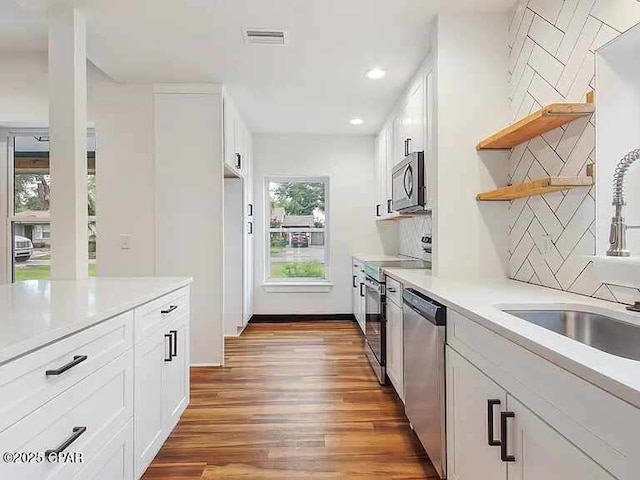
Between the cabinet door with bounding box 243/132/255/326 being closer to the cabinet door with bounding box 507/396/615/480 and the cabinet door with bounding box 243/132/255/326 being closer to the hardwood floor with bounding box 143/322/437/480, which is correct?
the hardwood floor with bounding box 143/322/437/480

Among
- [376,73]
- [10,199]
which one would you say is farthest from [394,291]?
→ [10,199]

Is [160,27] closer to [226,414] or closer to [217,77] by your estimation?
[217,77]

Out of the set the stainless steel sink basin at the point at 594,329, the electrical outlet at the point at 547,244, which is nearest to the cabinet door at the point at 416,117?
the electrical outlet at the point at 547,244

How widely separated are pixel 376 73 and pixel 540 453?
3073 millimetres

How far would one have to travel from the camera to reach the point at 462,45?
2686 mm

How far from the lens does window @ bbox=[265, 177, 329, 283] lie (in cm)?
606

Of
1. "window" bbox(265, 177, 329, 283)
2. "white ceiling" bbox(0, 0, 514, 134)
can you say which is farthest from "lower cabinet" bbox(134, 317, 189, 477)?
"window" bbox(265, 177, 329, 283)

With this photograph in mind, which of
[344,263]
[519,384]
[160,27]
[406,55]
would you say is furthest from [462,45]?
[344,263]

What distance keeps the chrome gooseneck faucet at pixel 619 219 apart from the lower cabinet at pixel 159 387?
6.38 feet

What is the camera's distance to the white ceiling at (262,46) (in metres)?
2.61

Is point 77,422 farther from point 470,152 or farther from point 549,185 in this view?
point 470,152

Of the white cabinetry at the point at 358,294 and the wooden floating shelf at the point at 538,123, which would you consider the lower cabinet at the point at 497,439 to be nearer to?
the wooden floating shelf at the point at 538,123

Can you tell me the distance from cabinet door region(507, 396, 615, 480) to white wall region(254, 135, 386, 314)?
4.61 metres

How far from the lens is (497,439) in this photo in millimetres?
1412
